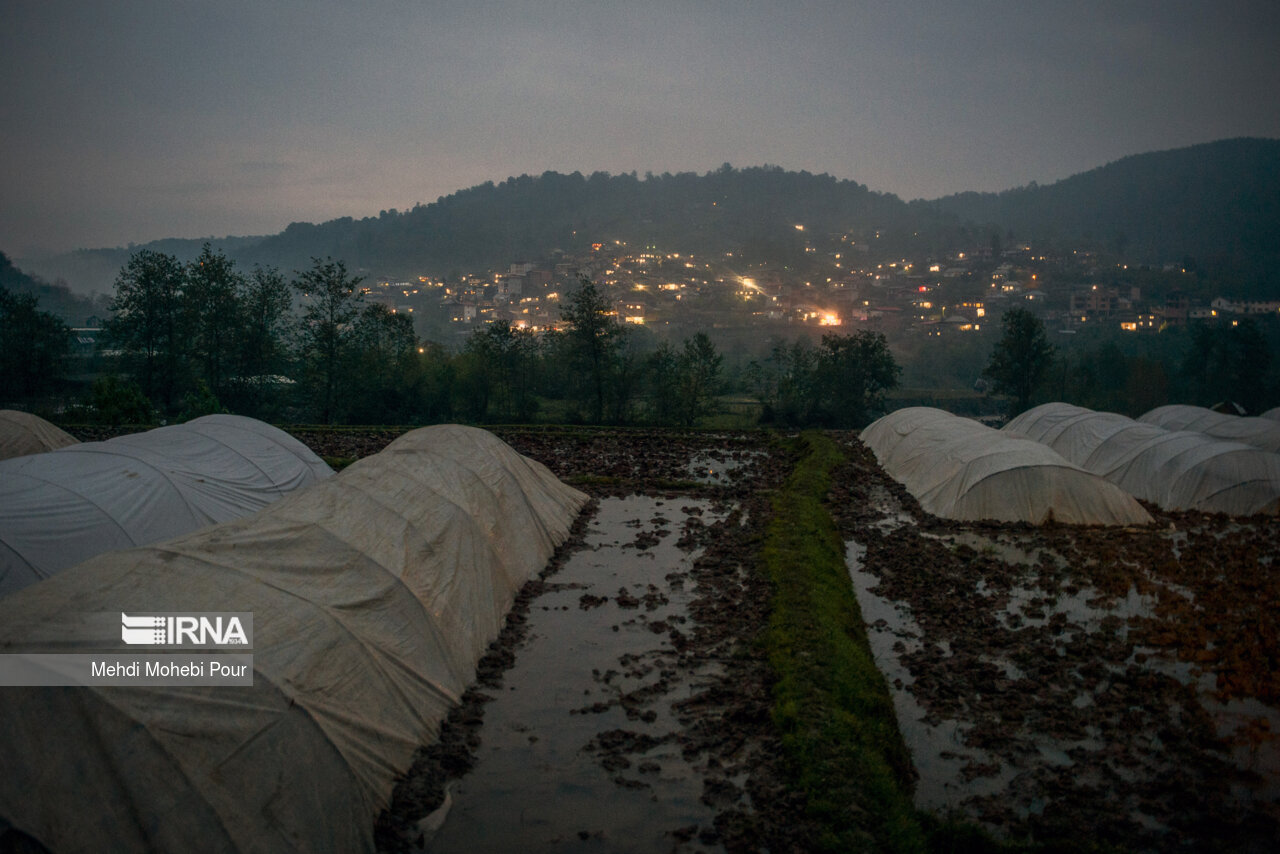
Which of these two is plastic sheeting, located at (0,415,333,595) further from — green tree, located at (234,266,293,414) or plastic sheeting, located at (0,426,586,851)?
green tree, located at (234,266,293,414)

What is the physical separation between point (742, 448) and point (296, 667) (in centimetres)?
2720

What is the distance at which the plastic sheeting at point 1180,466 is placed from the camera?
2211 cm

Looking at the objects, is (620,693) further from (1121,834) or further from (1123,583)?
(1123,583)

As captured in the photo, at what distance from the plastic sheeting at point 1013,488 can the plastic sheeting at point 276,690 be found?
14.1 m

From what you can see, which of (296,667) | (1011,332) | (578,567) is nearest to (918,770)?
(296,667)

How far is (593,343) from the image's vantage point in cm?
4503

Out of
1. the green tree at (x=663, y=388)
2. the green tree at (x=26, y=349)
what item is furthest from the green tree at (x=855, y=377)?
the green tree at (x=26, y=349)

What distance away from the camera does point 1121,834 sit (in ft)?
27.1

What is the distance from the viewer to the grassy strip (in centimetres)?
816

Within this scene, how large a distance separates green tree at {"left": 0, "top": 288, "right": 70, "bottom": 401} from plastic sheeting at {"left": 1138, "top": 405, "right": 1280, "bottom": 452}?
66.2 meters

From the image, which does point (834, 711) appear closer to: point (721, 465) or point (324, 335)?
point (721, 465)

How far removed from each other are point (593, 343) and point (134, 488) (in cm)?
3156

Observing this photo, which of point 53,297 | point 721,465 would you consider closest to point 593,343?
point 721,465

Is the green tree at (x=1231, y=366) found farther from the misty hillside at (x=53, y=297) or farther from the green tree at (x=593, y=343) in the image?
the misty hillside at (x=53, y=297)
